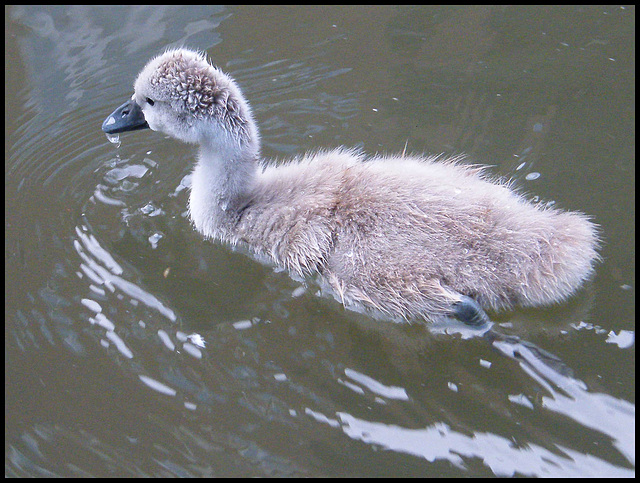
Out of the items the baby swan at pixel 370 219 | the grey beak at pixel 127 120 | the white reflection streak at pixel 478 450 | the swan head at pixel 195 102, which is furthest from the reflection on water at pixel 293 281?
the swan head at pixel 195 102

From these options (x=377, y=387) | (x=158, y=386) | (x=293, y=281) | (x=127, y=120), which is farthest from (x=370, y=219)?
(x=127, y=120)

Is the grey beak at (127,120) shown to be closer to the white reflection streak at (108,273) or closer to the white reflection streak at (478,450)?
the white reflection streak at (108,273)

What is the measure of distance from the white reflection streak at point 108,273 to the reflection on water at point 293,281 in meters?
0.01

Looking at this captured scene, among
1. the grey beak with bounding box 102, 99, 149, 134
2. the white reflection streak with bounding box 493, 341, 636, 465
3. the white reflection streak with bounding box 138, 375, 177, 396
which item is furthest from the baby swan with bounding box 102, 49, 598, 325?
the white reflection streak with bounding box 138, 375, 177, 396

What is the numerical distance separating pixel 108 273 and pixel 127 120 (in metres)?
0.83

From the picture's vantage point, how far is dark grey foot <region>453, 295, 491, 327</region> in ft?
10.0

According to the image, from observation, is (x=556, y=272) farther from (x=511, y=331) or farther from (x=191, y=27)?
(x=191, y=27)

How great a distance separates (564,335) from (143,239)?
2.17 m

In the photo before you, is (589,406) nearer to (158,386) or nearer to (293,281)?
(293,281)

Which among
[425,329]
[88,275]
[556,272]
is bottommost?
[88,275]

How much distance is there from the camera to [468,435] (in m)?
2.74

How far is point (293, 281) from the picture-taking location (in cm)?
360

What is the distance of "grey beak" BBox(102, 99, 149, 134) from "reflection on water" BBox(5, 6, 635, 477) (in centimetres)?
46

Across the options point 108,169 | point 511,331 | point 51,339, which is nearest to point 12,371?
point 51,339
